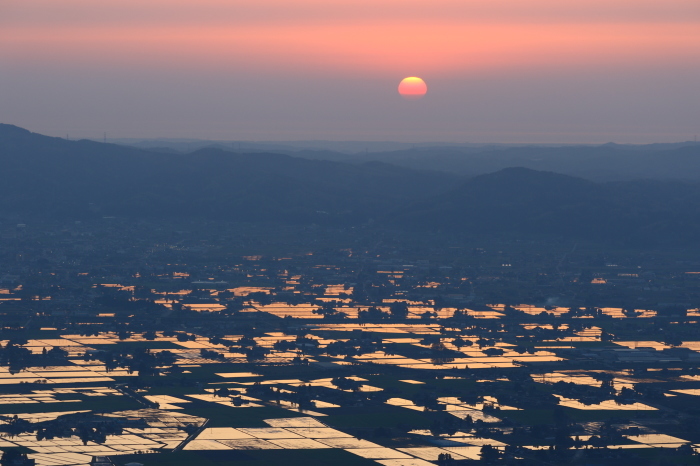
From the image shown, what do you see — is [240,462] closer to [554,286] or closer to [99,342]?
[99,342]

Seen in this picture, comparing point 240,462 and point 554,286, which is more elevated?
point 554,286

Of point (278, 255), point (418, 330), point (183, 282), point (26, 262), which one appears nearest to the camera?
point (418, 330)

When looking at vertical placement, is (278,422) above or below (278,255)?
below

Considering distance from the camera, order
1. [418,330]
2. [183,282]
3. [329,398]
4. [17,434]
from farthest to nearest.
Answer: [183,282] < [418,330] < [329,398] < [17,434]

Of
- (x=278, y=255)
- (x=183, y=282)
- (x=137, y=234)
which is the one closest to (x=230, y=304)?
(x=183, y=282)

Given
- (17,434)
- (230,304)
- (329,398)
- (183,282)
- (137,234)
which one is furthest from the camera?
(137,234)

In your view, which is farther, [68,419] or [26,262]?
[26,262]

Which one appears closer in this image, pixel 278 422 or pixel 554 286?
pixel 278 422

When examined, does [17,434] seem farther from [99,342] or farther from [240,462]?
[99,342]

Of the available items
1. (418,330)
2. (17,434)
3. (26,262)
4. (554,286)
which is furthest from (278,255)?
(17,434)
